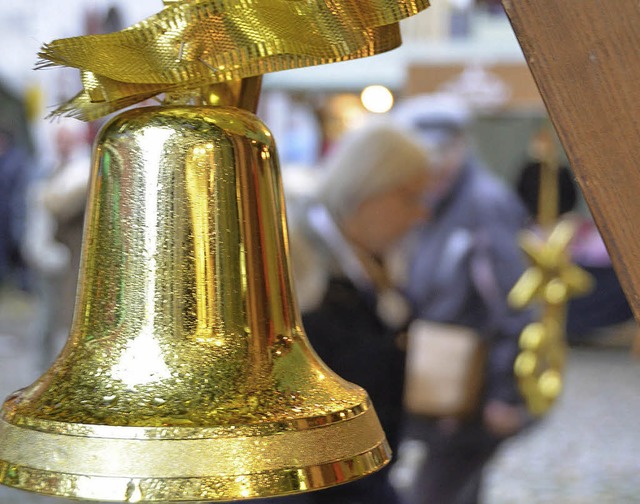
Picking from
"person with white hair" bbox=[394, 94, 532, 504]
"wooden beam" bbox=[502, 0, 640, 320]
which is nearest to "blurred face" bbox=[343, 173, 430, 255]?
"person with white hair" bbox=[394, 94, 532, 504]

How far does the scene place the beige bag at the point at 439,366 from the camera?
9.08 ft

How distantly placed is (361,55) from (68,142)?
6184mm

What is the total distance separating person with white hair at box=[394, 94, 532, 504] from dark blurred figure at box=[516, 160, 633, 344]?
3.72 ft

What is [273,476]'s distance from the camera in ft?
2.38

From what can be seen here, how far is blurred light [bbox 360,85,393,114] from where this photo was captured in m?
7.00

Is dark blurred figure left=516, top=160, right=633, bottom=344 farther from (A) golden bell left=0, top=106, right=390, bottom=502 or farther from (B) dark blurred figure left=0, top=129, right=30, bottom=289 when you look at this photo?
A: (B) dark blurred figure left=0, top=129, right=30, bottom=289

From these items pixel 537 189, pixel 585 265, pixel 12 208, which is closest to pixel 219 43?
pixel 537 189

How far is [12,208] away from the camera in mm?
10133

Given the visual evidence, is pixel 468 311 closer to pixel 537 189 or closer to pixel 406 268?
pixel 406 268

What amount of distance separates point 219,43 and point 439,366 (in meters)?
2.09

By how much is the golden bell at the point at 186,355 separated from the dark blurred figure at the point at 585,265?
396 cm

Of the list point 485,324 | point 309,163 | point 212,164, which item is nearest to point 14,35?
point 309,163

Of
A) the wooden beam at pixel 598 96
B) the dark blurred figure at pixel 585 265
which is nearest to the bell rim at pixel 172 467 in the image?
the wooden beam at pixel 598 96

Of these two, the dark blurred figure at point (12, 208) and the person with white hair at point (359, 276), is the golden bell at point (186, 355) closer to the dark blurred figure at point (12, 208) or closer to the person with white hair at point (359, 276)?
the person with white hair at point (359, 276)
